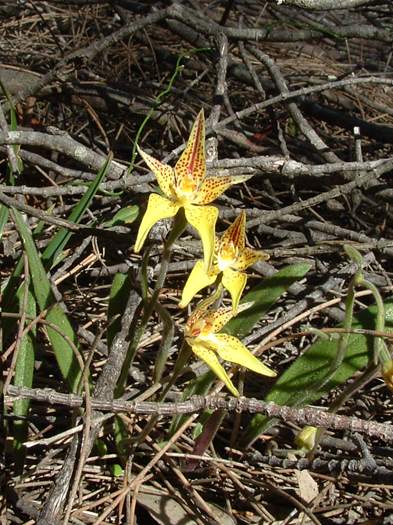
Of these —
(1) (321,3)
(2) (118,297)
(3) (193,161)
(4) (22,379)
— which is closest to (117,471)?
(4) (22,379)

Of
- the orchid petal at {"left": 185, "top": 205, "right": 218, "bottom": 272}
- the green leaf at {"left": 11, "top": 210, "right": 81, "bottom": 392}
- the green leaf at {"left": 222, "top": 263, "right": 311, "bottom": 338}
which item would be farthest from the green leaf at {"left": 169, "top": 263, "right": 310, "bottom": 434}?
the orchid petal at {"left": 185, "top": 205, "right": 218, "bottom": 272}

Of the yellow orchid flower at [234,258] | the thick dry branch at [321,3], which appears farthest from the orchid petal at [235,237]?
the thick dry branch at [321,3]

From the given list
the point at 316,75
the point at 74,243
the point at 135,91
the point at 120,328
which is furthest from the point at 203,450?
the point at 316,75

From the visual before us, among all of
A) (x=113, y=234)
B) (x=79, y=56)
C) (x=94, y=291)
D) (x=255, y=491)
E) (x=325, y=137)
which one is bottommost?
(x=255, y=491)

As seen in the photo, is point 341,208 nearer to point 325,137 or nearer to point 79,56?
point 325,137

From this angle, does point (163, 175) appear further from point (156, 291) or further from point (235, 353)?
point (235, 353)

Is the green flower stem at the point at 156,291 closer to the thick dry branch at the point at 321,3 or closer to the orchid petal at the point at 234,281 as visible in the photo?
the orchid petal at the point at 234,281
